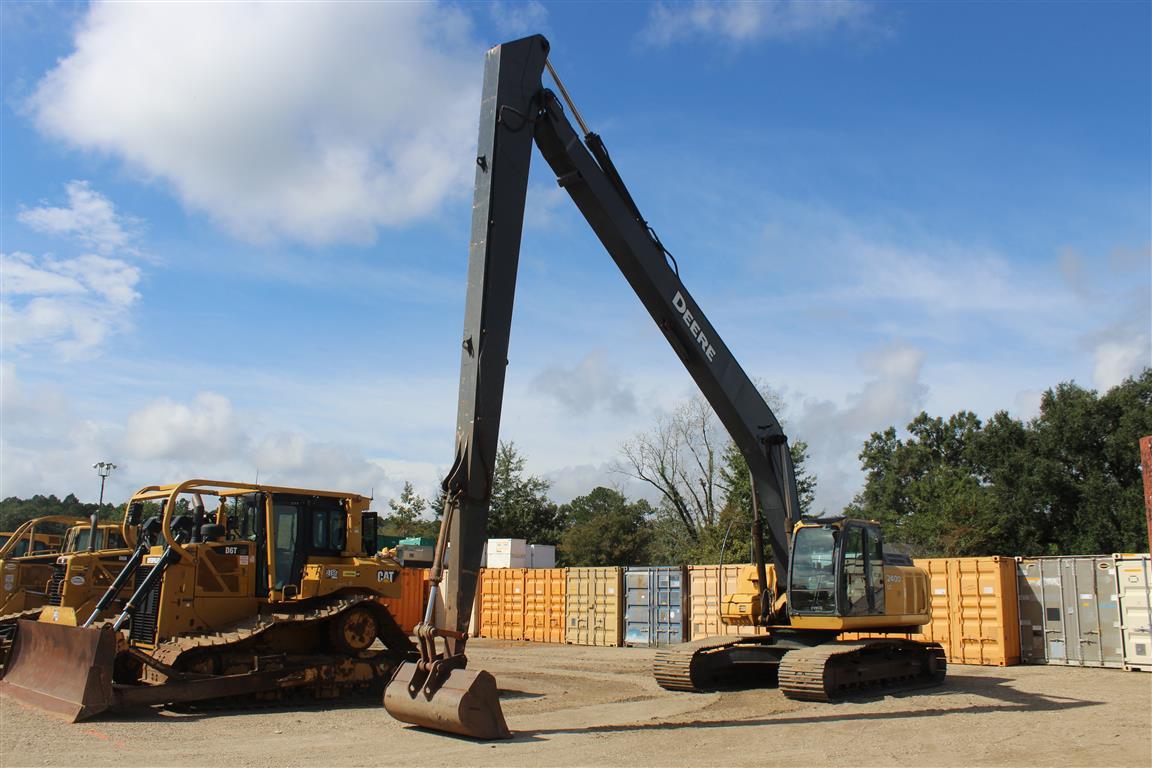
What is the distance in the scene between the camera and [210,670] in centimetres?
1225

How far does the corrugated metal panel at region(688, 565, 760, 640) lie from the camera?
22.9m

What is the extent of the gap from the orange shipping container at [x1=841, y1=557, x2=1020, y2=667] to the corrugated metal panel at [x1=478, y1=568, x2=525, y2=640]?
11403 mm

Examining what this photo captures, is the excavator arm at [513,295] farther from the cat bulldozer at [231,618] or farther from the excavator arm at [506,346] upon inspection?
the cat bulldozer at [231,618]

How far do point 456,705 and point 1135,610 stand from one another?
14.5 metres

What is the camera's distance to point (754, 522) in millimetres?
14688

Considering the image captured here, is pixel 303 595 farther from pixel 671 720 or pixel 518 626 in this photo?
pixel 518 626

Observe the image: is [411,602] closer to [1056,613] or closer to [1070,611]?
[1056,613]

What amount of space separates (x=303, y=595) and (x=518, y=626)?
15.2 m

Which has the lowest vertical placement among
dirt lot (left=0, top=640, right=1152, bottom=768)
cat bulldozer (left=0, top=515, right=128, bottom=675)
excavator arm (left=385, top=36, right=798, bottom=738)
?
dirt lot (left=0, top=640, right=1152, bottom=768)

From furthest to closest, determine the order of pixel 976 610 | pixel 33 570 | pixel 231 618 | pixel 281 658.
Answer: pixel 976 610 < pixel 33 570 < pixel 231 618 < pixel 281 658

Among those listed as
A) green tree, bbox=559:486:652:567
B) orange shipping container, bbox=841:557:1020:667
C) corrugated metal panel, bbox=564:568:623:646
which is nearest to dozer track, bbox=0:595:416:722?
orange shipping container, bbox=841:557:1020:667

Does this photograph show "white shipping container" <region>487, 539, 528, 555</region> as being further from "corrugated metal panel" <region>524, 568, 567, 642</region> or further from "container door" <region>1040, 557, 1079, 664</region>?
"container door" <region>1040, 557, 1079, 664</region>

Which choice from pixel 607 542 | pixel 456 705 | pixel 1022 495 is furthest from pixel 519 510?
pixel 456 705

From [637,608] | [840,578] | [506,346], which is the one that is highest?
[506,346]
